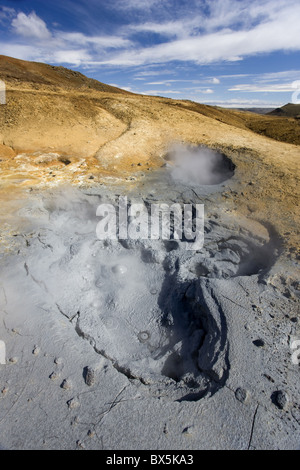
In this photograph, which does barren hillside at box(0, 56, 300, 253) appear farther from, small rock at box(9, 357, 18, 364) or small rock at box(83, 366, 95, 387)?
small rock at box(9, 357, 18, 364)

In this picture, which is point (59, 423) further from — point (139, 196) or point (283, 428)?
point (139, 196)

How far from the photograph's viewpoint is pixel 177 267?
329 centimetres

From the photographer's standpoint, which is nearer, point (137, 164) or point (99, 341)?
point (99, 341)

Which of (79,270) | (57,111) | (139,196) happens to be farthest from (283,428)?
(57,111)

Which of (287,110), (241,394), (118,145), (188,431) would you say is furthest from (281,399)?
(287,110)

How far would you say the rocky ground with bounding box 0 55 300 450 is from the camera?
1818mm

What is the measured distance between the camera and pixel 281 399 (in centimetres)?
183

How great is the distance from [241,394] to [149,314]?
1292 millimetres

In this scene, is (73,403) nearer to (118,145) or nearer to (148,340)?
(148,340)

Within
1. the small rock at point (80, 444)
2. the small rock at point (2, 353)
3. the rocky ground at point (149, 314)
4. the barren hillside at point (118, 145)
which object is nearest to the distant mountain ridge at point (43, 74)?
the barren hillside at point (118, 145)

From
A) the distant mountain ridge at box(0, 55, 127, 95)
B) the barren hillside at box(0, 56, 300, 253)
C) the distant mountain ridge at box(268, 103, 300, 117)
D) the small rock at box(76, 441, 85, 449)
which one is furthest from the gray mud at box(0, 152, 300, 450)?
the distant mountain ridge at box(268, 103, 300, 117)

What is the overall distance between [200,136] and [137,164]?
92.6 inches

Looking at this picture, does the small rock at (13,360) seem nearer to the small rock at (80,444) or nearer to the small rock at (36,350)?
the small rock at (36,350)

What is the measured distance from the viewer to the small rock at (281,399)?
5.94ft
